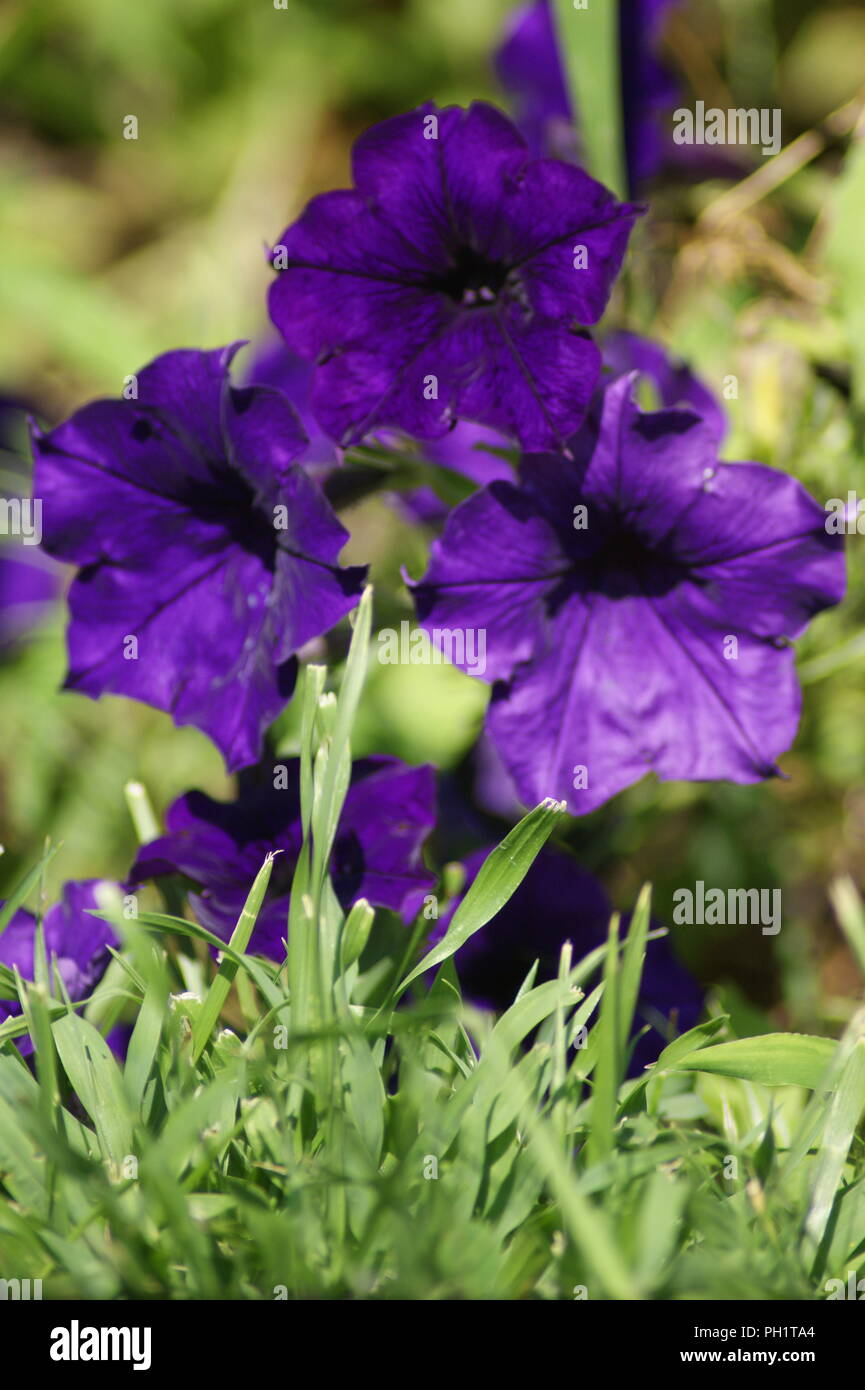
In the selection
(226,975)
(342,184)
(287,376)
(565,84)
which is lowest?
(226,975)

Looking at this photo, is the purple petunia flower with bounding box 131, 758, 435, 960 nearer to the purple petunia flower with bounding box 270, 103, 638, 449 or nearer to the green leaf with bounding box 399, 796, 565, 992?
the green leaf with bounding box 399, 796, 565, 992

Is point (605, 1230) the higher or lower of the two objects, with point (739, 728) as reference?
lower

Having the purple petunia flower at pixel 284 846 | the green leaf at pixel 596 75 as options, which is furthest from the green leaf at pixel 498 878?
the green leaf at pixel 596 75

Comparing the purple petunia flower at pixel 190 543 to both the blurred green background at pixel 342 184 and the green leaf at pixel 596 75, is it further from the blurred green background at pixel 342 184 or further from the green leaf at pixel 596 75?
the green leaf at pixel 596 75

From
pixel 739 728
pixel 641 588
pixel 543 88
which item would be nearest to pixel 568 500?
pixel 641 588

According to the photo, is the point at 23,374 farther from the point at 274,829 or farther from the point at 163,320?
the point at 274,829

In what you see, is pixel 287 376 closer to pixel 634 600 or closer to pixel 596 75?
pixel 596 75

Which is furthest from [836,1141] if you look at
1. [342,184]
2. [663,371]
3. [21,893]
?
[342,184]

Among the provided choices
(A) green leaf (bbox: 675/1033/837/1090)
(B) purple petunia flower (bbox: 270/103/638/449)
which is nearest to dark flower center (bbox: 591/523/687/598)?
(B) purple petunia flower (bbox: 270/103/638/449)
